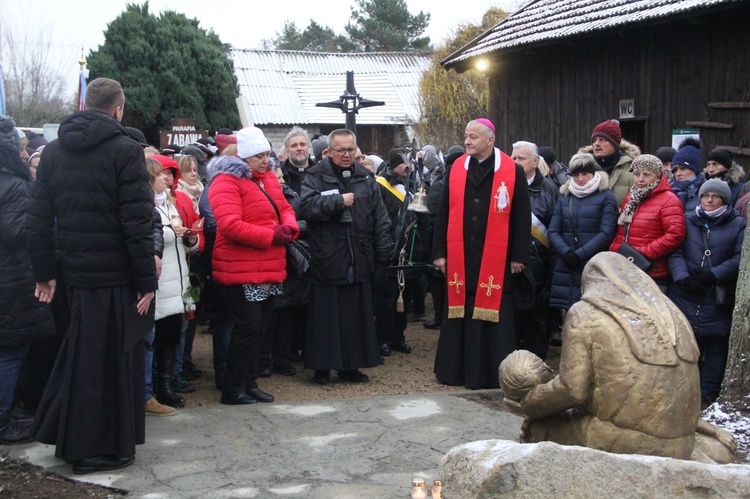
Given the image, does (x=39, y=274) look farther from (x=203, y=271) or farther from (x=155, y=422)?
(x=203, y=271)

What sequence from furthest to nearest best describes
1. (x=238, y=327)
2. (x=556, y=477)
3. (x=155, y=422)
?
1. (x=238, y=327)
2. (x=155, y=422)
3. (x=556, y=477)

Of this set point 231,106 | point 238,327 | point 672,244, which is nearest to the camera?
point 238,327

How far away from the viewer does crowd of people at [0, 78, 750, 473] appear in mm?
4824

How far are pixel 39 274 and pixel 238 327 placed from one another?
65.6 inches

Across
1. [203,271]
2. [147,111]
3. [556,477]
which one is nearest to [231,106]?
[147,111]

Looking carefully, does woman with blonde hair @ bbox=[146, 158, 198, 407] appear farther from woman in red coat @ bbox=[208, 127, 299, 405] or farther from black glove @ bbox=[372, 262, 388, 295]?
black glove @ bbox=[372, 262, 388, 295]

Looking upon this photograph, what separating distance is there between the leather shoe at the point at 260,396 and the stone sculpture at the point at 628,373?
309 cm

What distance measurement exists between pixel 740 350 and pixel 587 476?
9.46ft

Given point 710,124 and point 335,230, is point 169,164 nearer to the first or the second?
point 335,230

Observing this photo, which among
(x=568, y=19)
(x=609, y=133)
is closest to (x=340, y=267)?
(x=609, y=133)

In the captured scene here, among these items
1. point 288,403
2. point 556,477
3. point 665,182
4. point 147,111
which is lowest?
point 288,403

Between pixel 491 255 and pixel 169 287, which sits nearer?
pixel 169 287

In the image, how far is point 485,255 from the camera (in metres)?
7.09

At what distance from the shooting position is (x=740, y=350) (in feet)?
18.5
